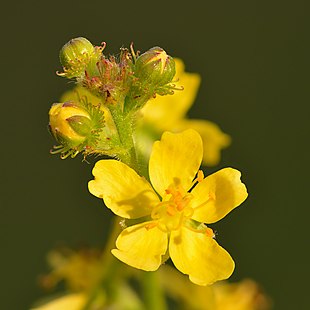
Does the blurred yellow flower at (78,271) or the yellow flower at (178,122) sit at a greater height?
the yellow flower at (178,122)

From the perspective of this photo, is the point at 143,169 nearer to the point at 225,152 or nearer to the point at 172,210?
the point at 172,210

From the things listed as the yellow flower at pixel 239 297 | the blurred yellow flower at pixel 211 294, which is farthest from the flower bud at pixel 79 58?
the yellow flower at pixel 239 297

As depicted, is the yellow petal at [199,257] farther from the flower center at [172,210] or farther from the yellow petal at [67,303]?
the yellow petal at [67,303]

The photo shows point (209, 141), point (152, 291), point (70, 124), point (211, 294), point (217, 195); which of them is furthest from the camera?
point (209, 141)

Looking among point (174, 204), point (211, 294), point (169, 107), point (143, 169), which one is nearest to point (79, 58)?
point (143, 169)

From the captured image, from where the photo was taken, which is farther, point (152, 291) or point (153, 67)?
point (152, 291)

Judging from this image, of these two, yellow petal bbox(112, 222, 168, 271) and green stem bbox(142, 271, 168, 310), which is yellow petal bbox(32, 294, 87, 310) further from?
yellow petal bbox(112, 222, 168, 271)

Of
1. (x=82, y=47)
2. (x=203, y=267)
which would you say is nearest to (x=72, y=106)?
(x=82, y=47)
